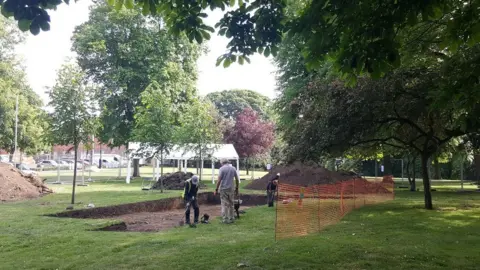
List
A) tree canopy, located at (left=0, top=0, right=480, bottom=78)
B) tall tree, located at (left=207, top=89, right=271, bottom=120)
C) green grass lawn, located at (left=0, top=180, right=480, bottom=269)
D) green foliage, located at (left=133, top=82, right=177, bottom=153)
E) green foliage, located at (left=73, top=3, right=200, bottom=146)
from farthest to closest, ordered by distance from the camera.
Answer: tall tree, located at (left=207, top=89, right=271, bottom=120), green foliage, located at (left=73, top=3, right=200, bottom=146), green foliage, located at (left=133, top=82, right=177, bottom=153), green grass lawn, located at (left=0, top=180, right=480, bottom=269), tree canopy, located at (left=0, top=0, right=480, bottom=78)

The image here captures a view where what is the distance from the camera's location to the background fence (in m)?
10.9

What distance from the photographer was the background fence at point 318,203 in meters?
10.9

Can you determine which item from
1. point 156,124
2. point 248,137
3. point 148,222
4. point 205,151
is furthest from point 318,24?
point 248,137

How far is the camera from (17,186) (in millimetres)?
20500

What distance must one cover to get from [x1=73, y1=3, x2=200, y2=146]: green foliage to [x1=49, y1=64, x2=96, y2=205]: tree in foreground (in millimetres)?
17621

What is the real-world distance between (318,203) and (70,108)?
34.0ft

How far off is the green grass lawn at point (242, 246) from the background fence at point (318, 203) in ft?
1.44

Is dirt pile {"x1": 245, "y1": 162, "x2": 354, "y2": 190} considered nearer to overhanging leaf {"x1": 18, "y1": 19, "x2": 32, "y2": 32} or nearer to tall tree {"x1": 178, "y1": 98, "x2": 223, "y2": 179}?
tall tree {"x1": 178, "y1": 98, "x2": 223, "y2": 179}

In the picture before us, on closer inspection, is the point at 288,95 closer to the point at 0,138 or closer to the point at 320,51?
the point at 320,51

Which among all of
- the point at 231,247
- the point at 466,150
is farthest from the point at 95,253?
the point at 466,150

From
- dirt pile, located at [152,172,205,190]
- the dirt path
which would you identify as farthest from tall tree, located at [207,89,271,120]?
the dirt path

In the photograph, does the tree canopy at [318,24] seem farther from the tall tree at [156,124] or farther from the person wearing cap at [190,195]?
the tall tree at [156,124]

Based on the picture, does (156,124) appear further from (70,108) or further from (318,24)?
(318,24)

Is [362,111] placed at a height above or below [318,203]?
above
